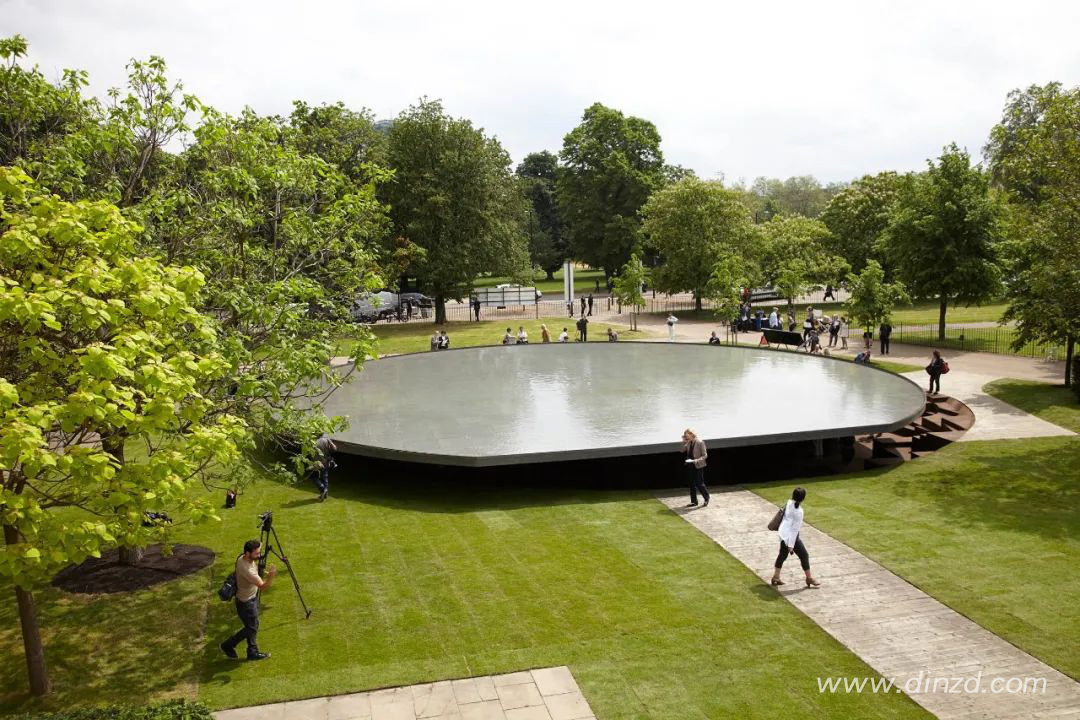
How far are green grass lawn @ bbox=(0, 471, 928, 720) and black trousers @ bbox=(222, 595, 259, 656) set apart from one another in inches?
9.9

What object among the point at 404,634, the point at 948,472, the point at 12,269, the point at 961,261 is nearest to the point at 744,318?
the point at 961,261

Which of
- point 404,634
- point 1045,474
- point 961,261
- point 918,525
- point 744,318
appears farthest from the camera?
point 744,318

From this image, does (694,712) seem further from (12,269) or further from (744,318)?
(744,318)

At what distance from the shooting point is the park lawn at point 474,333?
143 feet

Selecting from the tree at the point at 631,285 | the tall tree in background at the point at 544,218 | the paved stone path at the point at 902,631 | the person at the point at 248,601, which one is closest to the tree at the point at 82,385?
the person at the point at 248,601

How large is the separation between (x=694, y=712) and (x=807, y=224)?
54.1 m

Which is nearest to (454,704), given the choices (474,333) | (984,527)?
(984,527)

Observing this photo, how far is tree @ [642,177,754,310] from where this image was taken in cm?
5178

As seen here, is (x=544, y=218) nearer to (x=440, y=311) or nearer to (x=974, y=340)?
(x=440, y=311)

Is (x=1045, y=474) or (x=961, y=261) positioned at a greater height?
(x=961, y=261)

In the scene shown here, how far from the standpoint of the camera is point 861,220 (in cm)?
5938

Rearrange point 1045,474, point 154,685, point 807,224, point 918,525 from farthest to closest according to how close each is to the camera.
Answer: point 807,224 → point 1045,474 → point 918,525 → point 154,685

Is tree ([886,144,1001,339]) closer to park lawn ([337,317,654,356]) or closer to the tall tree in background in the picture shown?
park lawn ([337,317,654,356])

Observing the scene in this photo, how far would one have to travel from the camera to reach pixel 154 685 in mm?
9719
